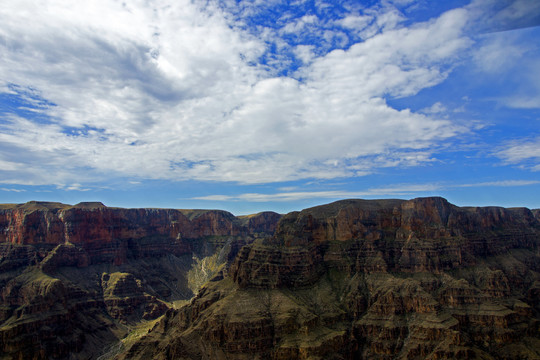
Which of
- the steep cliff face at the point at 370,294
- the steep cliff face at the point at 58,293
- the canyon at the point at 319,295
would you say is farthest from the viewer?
the steep cliff face at the point at 58,293

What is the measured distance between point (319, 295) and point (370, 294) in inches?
676

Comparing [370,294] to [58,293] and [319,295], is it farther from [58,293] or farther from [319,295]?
[58,293]

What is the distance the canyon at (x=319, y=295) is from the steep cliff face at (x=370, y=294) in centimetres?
40

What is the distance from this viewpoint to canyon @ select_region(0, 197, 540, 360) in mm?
102812

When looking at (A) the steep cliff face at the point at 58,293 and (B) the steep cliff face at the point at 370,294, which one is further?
(A) the steep cliff face at the point at 58,293

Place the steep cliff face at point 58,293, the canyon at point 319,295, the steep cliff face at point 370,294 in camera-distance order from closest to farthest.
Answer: the steep cliff face at point 370,294 < the canyon at point 319,295 < the steep cliff face at point 58,293

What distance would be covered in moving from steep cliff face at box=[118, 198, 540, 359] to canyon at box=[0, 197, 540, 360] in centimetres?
40

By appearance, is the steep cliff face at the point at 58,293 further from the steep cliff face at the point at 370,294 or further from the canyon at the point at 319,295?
the steep cliff face at the point at 370,294

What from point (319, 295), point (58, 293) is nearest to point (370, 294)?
point (319, 295)

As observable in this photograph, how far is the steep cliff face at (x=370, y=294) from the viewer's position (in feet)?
333

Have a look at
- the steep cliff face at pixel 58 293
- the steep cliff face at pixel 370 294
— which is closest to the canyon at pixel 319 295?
the steep cliff face at pixel 370 294

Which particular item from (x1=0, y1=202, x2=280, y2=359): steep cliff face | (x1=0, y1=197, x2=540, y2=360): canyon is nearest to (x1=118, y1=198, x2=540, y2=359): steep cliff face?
(x1=0, y1=197, x2=540, y2=360): canyon

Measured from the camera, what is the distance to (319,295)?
124 m

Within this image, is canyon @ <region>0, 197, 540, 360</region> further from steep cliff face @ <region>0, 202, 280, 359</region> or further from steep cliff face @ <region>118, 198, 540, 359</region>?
steep cliff face @ <region>0, 202, 280, 359</region>
